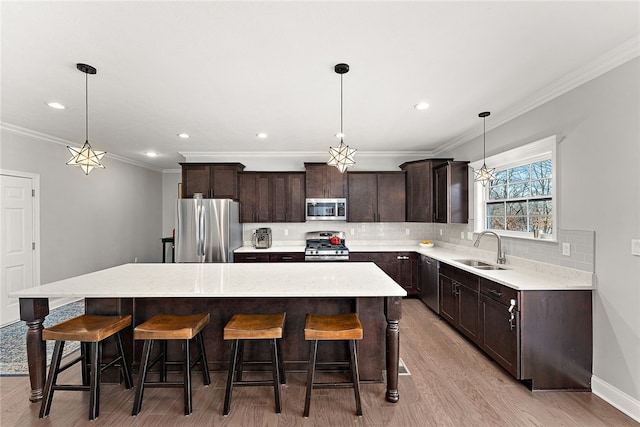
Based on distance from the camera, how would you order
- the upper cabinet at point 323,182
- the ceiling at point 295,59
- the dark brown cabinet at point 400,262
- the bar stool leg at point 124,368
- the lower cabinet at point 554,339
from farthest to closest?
1. the upper cabinet at point 323,182
2. the dark brown cabinet at point 400,262
3. the lower cabinet at point 554,339
4. the bar stool leg at point 124,368
5. the ceiling at point 295,59

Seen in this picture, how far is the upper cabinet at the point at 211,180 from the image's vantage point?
5.23 metres

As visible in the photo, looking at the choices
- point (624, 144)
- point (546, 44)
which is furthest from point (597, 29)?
point (624, 144)

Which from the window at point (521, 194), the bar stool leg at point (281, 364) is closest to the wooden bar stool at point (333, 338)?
the bar stool leg at point (281, 364)

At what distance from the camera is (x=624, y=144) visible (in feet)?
7.19

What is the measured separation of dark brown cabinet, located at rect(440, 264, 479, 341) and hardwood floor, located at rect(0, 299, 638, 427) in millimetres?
588

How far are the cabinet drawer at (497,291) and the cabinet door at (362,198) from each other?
2.63 metres

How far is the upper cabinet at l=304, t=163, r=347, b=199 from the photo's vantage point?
5.34 metres

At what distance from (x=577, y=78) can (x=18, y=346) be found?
6098 mm

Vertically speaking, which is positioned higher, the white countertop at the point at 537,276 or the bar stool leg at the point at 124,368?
the white countertop at the point at 537,276

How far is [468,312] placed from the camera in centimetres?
330

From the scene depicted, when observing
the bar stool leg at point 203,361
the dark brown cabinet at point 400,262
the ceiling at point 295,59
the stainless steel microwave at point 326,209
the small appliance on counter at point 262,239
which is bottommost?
the bar stool leg at point 203,361

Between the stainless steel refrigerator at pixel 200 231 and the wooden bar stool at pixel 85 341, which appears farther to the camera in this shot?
the stainless steel refrigerator at pixel 200 231

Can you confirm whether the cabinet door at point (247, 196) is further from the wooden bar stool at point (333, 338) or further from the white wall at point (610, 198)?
the white wall at point (610, 198)

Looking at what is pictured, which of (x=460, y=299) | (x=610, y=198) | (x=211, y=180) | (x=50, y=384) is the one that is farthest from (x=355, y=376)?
(x=211, y=180)
